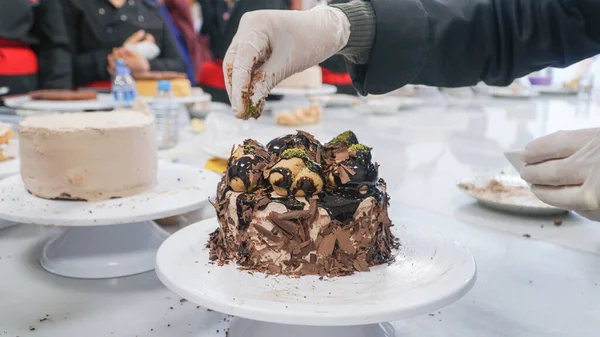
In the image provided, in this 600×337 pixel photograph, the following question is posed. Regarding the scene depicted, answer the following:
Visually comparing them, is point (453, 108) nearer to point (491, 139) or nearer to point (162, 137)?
point (491, 139)

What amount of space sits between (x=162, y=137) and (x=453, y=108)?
8.48 feet

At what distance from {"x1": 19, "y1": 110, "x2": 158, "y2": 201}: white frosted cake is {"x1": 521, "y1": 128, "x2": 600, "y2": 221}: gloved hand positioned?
0.92 m

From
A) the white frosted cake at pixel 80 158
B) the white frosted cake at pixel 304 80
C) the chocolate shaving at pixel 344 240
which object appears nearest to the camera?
the chocolate shaving at pixel 344 240

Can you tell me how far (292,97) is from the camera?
4539 mm

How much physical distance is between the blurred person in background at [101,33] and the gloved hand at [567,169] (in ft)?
9.94

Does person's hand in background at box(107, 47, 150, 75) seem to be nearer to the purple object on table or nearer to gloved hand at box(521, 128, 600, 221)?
gloved hand at box(521, 128, 600, 221)

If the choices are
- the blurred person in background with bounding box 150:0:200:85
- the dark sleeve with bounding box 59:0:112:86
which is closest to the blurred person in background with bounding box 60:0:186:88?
the dark sleeve with bounding box 59:0:112:86

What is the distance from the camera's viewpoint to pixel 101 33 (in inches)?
150

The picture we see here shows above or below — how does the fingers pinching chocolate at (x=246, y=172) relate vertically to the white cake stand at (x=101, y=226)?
above

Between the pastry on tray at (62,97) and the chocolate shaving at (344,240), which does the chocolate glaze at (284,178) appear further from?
the pastry on tray at (62,97)

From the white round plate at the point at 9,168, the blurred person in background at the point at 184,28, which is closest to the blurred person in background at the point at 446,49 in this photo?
the white round plate at the point at 9,168

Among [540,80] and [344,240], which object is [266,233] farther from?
[540,80]

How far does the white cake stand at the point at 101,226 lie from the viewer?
1128 mm

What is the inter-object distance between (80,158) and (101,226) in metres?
0.17
